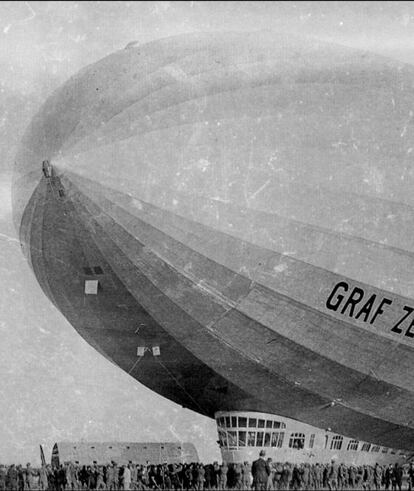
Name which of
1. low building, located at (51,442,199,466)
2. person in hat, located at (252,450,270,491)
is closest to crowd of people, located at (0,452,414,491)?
low building, located at (51,442,199,466)

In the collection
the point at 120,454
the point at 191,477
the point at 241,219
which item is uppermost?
the point at 241,219

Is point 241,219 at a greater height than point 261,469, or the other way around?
point 241,219

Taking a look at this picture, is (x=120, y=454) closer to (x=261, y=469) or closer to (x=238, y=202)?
(x=261, y=469)

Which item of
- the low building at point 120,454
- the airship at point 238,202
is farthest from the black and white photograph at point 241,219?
the low building at point 120,454

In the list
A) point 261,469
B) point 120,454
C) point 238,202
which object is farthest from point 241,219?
point 120,454

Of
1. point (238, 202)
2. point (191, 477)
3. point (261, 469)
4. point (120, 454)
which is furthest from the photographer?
point (120, 454)

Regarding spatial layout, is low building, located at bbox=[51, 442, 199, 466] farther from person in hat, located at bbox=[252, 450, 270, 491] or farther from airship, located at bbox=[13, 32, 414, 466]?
airship, located at bbox=[13, 32, 414, 466]

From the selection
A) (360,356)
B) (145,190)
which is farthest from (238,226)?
(360,356)
